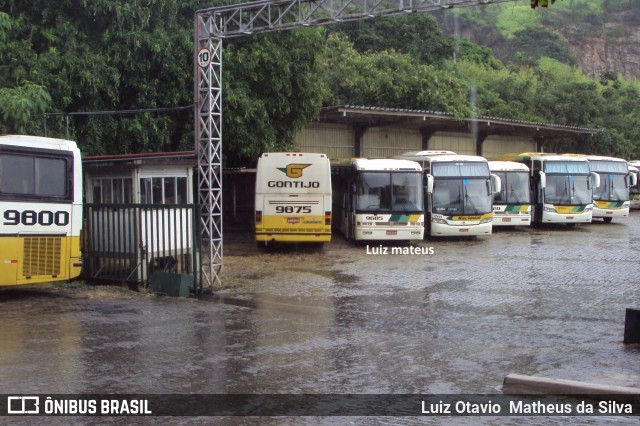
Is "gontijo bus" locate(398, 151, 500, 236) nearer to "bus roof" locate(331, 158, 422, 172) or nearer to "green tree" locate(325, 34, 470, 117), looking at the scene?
"bus roof" locate(331, 158, 422, 172)

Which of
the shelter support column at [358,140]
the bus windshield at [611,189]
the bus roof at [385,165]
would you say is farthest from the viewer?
the shelter support column at [358,140]

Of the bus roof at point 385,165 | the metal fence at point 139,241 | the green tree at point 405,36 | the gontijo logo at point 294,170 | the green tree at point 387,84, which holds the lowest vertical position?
the metal fence at point 139,241

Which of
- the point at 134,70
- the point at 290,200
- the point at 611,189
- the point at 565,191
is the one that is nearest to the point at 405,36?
the point at 611,189

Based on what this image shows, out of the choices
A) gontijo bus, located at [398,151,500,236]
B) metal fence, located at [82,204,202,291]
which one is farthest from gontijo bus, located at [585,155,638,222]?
metal fence, located at [82,204,202,291]

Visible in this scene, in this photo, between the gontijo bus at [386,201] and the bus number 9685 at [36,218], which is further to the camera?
the gontijo bus at [386,201]

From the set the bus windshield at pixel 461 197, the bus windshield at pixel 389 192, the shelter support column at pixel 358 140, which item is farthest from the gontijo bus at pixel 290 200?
the shelter support column at pixel 358 140

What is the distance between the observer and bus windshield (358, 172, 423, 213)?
2500cm

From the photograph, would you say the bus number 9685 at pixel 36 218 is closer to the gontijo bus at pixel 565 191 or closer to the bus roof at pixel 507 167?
the bus roof at pixel 507 167

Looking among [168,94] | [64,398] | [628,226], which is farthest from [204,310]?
[628,226]

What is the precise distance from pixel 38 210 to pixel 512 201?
2064 centimetres

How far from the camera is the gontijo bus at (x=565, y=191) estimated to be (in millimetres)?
31031

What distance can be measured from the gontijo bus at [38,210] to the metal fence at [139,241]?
1.17m

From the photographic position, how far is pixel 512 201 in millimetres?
30719

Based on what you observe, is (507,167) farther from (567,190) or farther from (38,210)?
(38,210)
